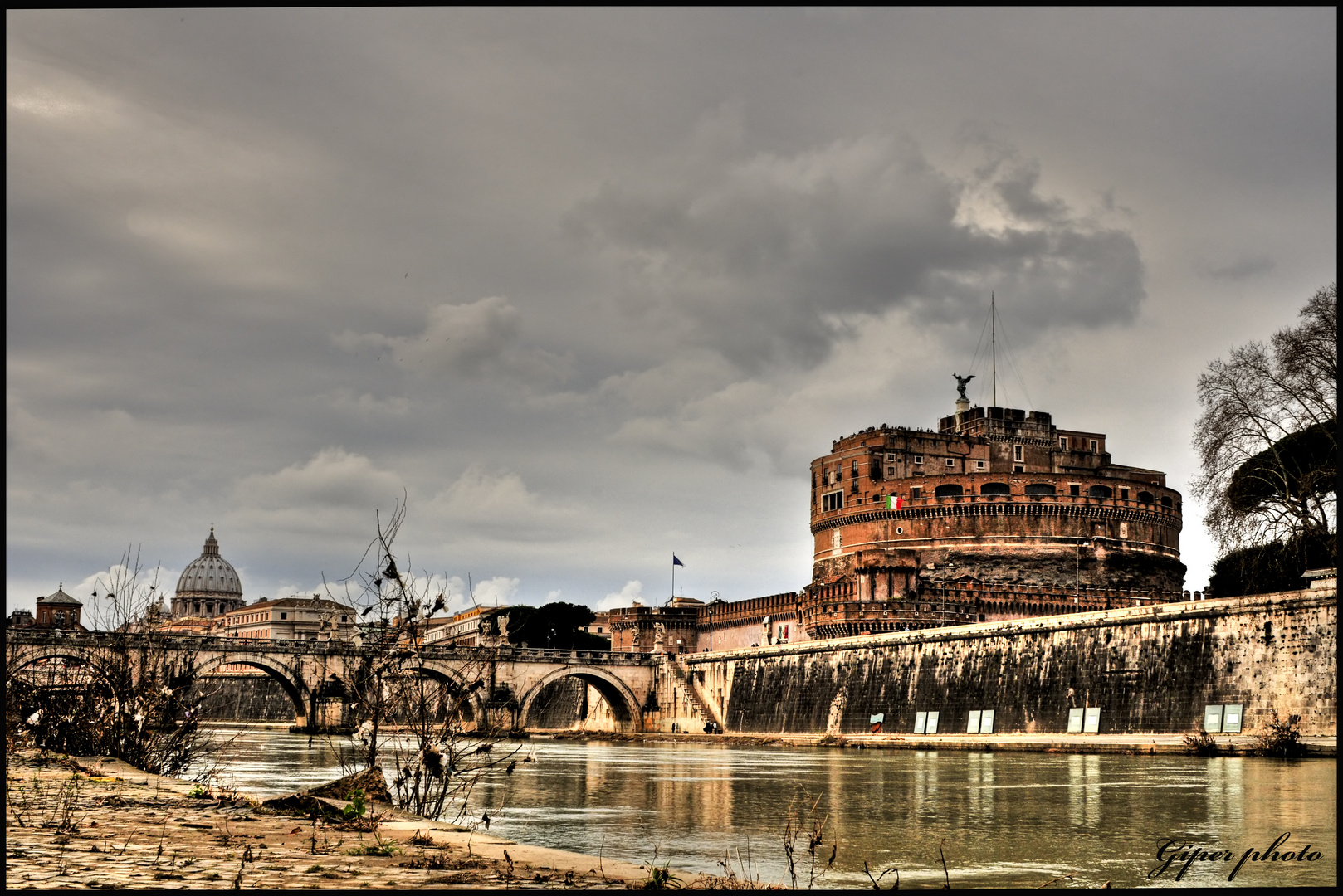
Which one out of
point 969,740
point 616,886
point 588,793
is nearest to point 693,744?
point 969,740

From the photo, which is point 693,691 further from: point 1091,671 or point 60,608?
point 60,608

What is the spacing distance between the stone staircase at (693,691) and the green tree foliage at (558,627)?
97.9 ft

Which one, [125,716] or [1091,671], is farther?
[1091,671]

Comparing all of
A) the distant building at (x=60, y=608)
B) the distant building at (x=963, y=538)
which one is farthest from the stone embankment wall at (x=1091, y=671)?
the distant building at (x=60, y=608)

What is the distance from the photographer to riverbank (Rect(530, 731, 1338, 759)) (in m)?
32.2

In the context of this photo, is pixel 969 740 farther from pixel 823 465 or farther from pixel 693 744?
pixel 823 465

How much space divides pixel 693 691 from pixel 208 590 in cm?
14104

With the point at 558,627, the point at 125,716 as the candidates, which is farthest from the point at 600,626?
the point at 125,716

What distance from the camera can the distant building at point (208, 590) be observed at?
628ft

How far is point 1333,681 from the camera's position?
32.0 meters

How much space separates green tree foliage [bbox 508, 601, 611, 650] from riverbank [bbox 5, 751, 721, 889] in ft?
290

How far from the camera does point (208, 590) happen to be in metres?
193

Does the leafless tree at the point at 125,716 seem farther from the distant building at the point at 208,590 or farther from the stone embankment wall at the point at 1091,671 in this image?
the distant building at the point at 208,590

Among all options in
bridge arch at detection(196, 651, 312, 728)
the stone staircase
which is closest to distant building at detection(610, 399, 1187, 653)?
the stone staircase
